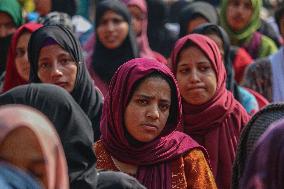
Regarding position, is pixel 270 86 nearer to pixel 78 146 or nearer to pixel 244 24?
pixel 244 24

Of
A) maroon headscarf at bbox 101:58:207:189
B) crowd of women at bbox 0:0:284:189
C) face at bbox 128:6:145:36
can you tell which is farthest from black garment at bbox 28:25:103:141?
face at bbox 128:6:145:36

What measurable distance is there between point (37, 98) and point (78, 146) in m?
0.23

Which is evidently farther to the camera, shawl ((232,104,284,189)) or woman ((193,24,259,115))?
woman ((193,24,259,115))

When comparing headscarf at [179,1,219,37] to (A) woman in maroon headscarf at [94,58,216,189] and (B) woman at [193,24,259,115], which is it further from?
(A) woman in maroon headscarf at [94,58,216,189]

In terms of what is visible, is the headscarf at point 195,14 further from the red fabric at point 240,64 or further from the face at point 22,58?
the face at point 22,58

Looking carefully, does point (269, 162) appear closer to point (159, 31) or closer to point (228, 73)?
point (228, 73)

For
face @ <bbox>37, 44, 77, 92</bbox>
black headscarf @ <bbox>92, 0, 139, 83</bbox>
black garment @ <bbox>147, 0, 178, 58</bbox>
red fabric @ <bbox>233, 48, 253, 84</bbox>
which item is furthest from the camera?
black garment @ <bbox>147, 0, 178, 58</bbox>

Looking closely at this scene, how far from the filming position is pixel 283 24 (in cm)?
691

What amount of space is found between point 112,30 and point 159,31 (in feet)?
7.11

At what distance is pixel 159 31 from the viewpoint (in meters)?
9.22

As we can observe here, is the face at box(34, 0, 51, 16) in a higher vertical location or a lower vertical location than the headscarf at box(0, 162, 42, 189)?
higher

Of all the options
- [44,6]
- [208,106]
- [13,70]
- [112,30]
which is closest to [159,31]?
[44,6]

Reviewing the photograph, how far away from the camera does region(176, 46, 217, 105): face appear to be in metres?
4.87

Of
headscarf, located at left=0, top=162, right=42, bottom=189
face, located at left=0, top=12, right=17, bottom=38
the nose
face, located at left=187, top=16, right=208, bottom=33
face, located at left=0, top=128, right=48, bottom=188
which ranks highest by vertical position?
face, located at left=0, top=12, right=17, bottom=38
